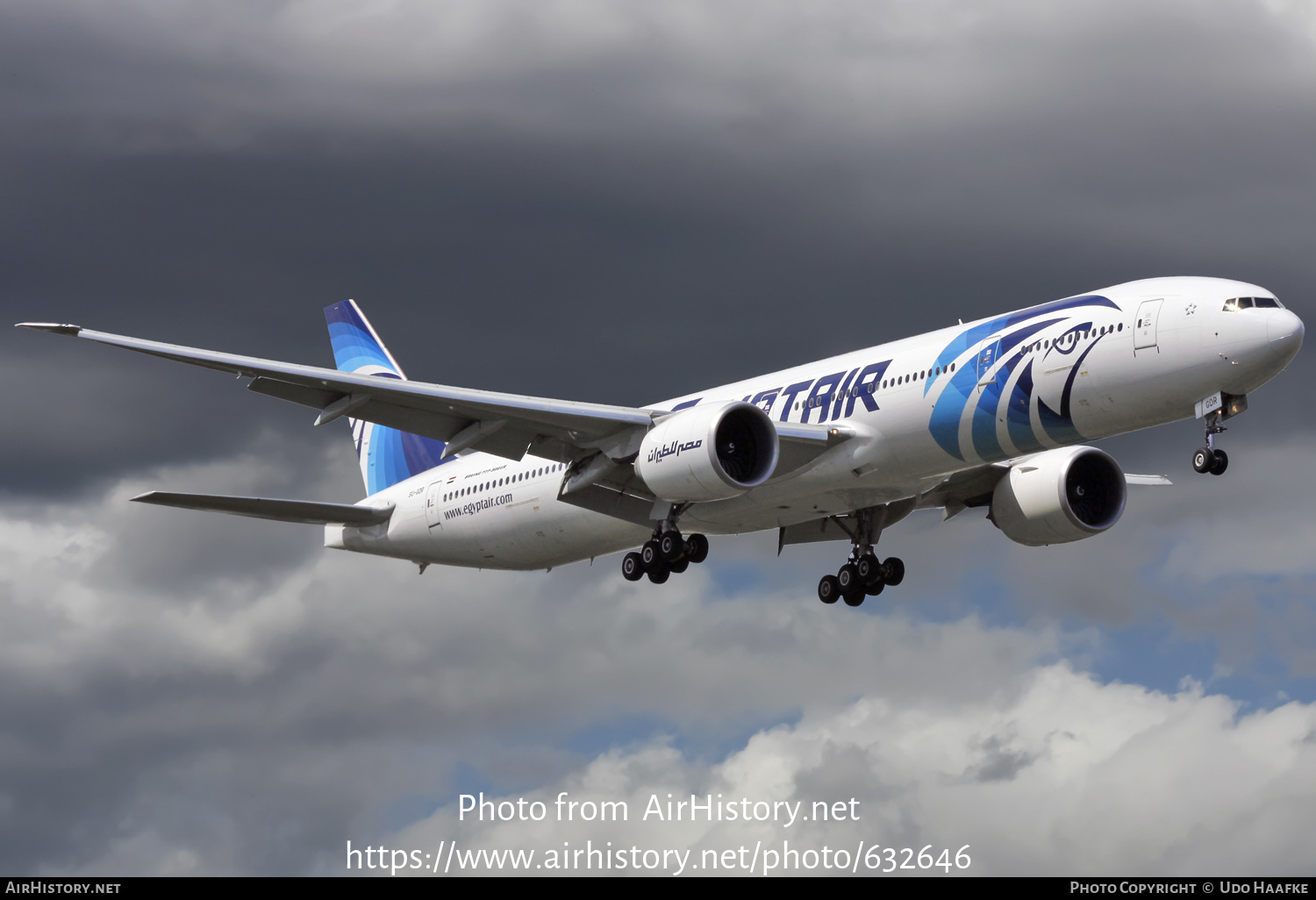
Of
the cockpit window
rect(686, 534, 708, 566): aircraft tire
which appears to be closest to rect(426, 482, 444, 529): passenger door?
rect(686, 534, 708, 566): aircraft tire

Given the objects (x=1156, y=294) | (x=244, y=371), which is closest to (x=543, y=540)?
(x=244, y=371)

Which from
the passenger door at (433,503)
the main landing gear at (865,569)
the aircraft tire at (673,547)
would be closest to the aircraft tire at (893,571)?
the main landing gear at (865,569)

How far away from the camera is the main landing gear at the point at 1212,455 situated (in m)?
31.8

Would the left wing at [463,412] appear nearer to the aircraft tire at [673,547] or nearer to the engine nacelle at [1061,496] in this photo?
the aircraft tire at [673,547]

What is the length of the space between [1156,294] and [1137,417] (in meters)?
2.52

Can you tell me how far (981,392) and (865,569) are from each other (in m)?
9.12

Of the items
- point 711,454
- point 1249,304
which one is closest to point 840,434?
point 711,454

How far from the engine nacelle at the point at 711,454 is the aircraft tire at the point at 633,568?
3859 mm

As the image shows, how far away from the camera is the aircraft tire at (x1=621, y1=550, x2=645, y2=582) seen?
3984 cm

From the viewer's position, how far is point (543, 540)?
4247 cm

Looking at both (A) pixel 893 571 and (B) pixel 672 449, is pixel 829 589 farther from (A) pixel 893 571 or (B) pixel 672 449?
(B) pixel 672 449

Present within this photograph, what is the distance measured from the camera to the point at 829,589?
141 ft

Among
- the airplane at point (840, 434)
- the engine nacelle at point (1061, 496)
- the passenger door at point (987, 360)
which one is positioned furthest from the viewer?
the engine nacelle at point (1061, 496)

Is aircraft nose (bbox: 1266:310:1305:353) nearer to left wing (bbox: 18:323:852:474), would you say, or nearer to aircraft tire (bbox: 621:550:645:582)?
left wing (bbox: 18:323:852:474)
